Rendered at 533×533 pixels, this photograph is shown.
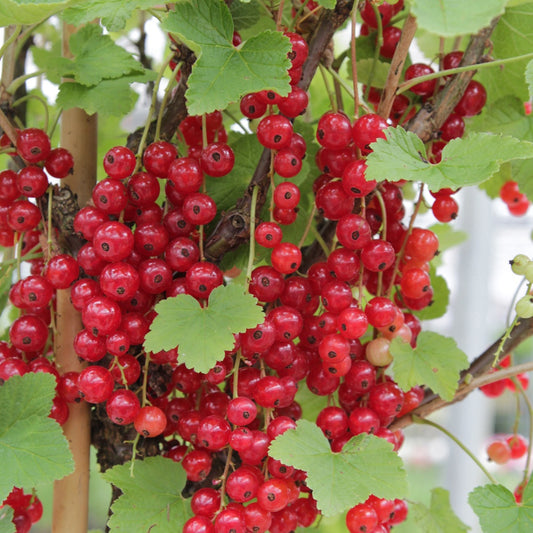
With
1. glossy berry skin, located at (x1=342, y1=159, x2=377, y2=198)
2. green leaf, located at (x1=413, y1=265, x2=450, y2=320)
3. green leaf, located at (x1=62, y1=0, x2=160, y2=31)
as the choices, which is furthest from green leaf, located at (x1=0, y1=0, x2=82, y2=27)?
green leaf, located at (x1=413, y1=265, x2=450, y2=320)

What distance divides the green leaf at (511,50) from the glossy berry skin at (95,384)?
0.44 meters

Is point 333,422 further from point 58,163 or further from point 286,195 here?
point 58,163

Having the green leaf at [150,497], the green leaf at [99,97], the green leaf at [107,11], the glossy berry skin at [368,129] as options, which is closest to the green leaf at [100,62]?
the green leaf at [99,97]

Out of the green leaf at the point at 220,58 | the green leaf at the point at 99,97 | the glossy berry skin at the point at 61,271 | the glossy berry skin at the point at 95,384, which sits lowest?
the glossy berry skin at the point at 95,384

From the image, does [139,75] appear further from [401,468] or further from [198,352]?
[401,468]

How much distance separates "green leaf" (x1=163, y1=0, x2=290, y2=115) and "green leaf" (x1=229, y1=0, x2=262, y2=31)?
0.33 feet

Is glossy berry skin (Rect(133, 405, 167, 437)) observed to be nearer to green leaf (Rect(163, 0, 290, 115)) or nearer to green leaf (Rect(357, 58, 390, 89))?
green leaf (Rect(163, 0, 290, 115))

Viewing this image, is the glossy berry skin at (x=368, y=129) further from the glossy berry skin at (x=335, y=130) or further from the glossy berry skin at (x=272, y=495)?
the glossy berry skin at (x=272, y=495)

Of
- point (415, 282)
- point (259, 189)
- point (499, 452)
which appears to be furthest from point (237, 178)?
point (499, 452)

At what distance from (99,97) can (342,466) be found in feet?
1.16

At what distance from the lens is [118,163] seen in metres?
0.45

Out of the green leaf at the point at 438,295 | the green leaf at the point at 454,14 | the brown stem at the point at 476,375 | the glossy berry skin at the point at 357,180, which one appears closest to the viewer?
the green leaf at the point at 454,14

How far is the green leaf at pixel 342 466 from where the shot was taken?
395 mm

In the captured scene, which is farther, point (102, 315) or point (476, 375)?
point (476, 375)
